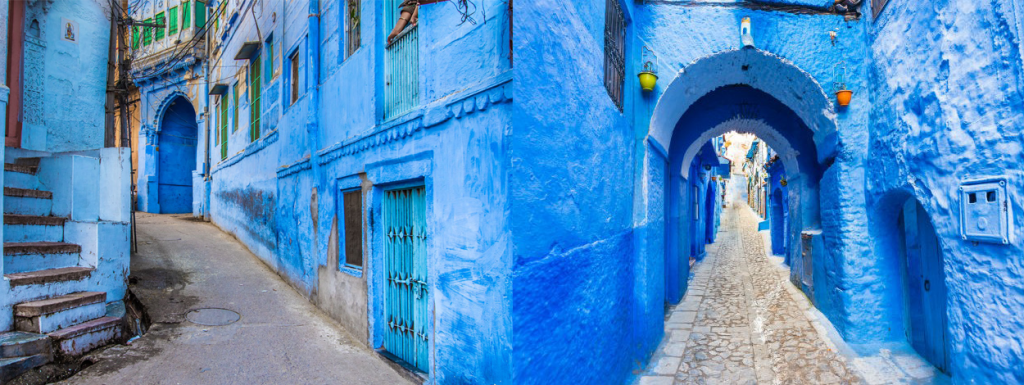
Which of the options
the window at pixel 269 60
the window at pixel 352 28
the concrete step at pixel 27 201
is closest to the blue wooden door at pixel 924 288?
the window at pixel 352 28

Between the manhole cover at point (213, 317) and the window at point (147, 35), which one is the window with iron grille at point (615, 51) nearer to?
the manhole cover at point (213, 317)

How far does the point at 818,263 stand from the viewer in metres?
7.46

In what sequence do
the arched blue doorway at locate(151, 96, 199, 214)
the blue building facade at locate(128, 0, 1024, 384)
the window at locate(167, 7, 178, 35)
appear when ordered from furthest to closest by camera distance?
the arched blue doorway at locate(151, 96, 199, 214)
the window at locate(167, 7, 178, 35)
the blue building facade at locate(128, 0, 1024, 384)

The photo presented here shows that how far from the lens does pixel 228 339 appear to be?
16.8ft

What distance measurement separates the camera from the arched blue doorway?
1656 centimetres

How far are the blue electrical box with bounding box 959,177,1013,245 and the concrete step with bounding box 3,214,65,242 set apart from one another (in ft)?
28.2

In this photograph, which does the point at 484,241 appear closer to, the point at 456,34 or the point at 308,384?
the point at 456,34

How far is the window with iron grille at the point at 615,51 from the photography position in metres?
5.13

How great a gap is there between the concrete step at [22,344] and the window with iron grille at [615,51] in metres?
5.44

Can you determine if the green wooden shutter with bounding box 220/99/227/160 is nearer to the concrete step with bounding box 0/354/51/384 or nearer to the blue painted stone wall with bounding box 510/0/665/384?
the concrete step with bounding box 0/354/51/384

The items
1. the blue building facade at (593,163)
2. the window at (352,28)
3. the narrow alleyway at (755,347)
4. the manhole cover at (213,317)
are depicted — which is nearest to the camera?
the blue building facade at (593,163)

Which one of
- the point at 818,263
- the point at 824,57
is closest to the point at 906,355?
the point at 818,263

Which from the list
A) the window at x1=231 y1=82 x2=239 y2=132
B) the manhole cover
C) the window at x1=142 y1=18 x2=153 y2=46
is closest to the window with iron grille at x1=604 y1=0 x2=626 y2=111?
the manhole cover

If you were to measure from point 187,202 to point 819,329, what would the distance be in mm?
19022
